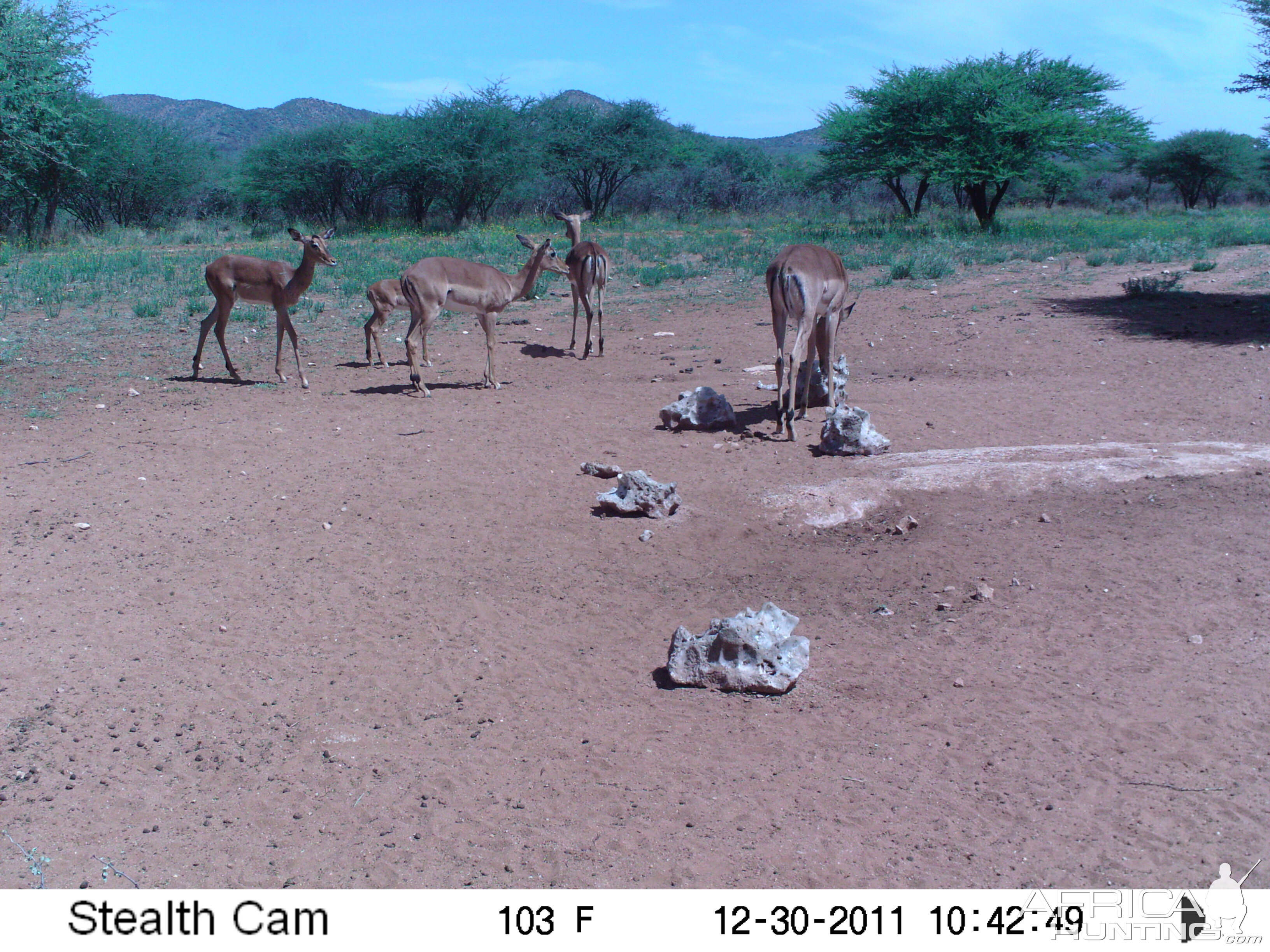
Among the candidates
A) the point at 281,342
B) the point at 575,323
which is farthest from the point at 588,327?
the point at 281,342

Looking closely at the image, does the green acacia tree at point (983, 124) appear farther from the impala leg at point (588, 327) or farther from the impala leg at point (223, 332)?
the impala leg at point (223, 332)

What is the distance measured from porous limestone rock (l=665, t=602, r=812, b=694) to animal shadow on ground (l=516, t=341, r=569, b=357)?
8.93 metres

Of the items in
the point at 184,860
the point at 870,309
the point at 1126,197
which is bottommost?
the point at 184,860

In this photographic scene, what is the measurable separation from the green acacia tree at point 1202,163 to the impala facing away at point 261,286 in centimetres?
4489

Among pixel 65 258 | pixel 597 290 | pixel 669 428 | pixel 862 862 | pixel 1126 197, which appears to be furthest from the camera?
pixel 1126 197

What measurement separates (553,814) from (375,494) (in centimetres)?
419

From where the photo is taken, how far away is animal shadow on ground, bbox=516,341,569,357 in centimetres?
1320

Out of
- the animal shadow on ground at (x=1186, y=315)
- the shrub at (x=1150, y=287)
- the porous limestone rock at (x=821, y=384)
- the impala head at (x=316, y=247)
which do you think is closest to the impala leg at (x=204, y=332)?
the impala head at (x=316, y=247)

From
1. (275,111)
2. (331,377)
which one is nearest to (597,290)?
(331,377)

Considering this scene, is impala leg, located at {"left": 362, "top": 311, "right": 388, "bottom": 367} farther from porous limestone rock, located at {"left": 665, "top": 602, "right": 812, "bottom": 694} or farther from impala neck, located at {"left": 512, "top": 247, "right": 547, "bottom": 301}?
porous limestone rock, located at {"left": 665, "top": 602, "right": 812, "bottom": 694}

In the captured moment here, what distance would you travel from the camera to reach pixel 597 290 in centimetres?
1325

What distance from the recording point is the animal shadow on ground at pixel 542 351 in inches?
520

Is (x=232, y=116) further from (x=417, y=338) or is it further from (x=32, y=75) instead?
(x=417, y=338)

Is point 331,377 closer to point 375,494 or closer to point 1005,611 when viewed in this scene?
point 375,494
